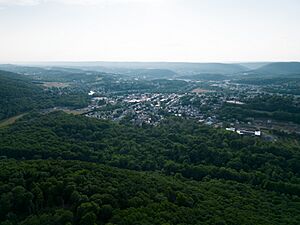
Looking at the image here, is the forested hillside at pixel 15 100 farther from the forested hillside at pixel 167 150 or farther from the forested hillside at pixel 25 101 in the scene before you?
the forested hillside at pixel 167 150

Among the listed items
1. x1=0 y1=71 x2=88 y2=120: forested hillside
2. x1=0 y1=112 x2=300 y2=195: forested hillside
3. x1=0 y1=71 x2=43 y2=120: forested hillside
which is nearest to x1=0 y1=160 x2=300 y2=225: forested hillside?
x1=0 y1=112 x2=300 y2=195: forested hillside

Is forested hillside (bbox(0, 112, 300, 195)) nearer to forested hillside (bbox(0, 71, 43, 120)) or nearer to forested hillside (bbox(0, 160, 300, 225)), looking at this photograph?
forested hillside (bbox(0, 160, 300, 225))

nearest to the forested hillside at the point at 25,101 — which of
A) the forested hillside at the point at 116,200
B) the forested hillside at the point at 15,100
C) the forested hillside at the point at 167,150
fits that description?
the forested hillside at the point at 15,100

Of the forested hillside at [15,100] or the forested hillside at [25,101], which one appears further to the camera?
the forested hillside at [25,101]

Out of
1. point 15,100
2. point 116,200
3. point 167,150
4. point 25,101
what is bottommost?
point 167,150

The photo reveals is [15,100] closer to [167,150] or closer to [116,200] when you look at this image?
[167,150]

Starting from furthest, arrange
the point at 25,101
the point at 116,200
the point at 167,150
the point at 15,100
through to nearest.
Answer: the point at 25,101, the point at 15,100, the point at 167,150, the point at 116,200

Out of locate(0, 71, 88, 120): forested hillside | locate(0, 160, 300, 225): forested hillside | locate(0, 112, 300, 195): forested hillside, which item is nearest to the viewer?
locate(0, 160, 300, 225): forested hillside

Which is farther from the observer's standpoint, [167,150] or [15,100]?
[15,100]

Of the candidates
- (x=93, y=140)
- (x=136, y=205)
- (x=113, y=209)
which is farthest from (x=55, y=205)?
(x=93, y=140)

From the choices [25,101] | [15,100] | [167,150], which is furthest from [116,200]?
[25,101]

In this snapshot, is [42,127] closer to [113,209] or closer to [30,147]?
[30,147]
